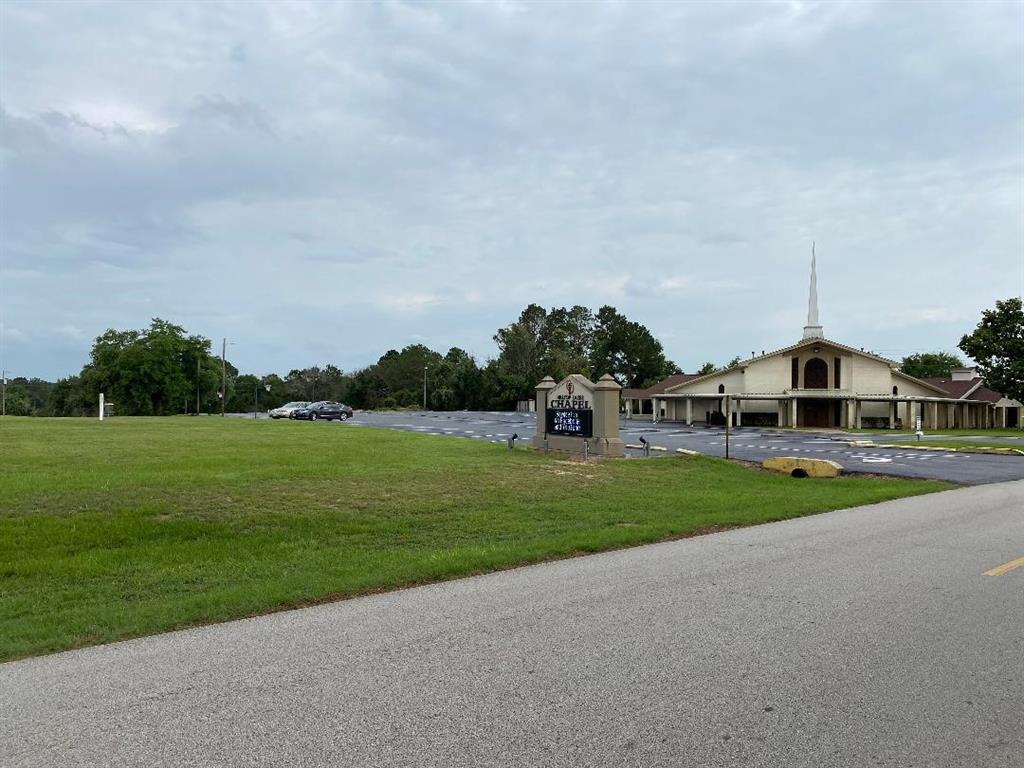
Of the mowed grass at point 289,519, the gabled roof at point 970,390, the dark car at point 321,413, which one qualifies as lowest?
the mowed grass at point 289,519

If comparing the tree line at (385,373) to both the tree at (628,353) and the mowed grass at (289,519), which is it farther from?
the mowed grass at (289,519)

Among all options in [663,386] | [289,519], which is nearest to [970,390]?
[663,386]

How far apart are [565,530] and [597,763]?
7944 mm

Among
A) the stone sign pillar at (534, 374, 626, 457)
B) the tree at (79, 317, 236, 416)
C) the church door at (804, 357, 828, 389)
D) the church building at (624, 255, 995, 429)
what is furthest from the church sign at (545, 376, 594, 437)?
the tree at (79, 317, 236, 416)

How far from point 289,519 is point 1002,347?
68248 millimetres

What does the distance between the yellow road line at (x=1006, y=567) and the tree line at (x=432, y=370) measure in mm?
63693

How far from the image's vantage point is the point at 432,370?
116562 millimetres

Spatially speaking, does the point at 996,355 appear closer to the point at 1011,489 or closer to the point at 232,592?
the point at 1011,489

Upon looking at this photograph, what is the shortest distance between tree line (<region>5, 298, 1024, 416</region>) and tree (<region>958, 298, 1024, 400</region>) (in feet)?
0.26

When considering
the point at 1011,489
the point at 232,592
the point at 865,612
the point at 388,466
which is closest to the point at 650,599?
the point at 865,612

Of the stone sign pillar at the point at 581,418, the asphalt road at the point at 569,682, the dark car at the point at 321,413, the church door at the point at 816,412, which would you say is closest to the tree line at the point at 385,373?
the dark car at the point at 321,413

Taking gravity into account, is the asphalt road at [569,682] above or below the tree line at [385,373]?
below

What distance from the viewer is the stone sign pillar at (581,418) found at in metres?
24.5

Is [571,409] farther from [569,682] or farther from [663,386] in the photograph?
[663,386]
